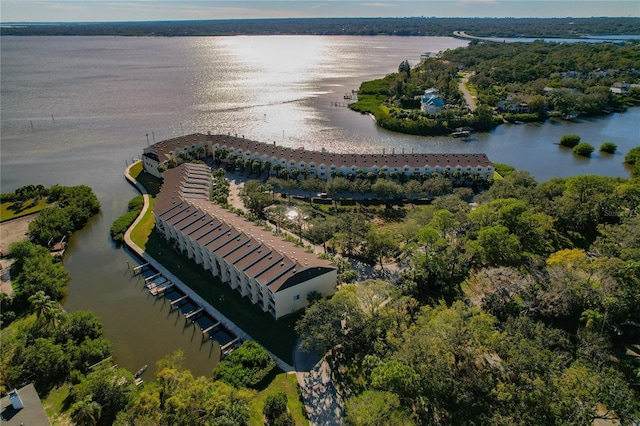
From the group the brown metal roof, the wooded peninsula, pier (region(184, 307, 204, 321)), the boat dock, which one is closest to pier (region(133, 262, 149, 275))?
the boat dock

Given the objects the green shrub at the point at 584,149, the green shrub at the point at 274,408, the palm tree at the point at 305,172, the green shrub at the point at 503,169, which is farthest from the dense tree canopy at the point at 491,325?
the green shrub at the point at 584,149

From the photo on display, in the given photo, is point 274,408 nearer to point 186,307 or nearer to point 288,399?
point 288,399

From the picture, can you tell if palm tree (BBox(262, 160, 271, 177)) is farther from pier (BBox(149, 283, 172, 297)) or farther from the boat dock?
pier (BBox(149, 283, 172, 297))

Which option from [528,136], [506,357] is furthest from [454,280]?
[528,136]

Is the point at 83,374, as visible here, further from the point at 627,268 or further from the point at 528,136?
the point at 528,136

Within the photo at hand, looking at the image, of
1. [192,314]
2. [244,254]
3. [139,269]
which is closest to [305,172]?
[244,254]

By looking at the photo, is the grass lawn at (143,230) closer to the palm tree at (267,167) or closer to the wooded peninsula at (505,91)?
the palm tree at (267,167)
